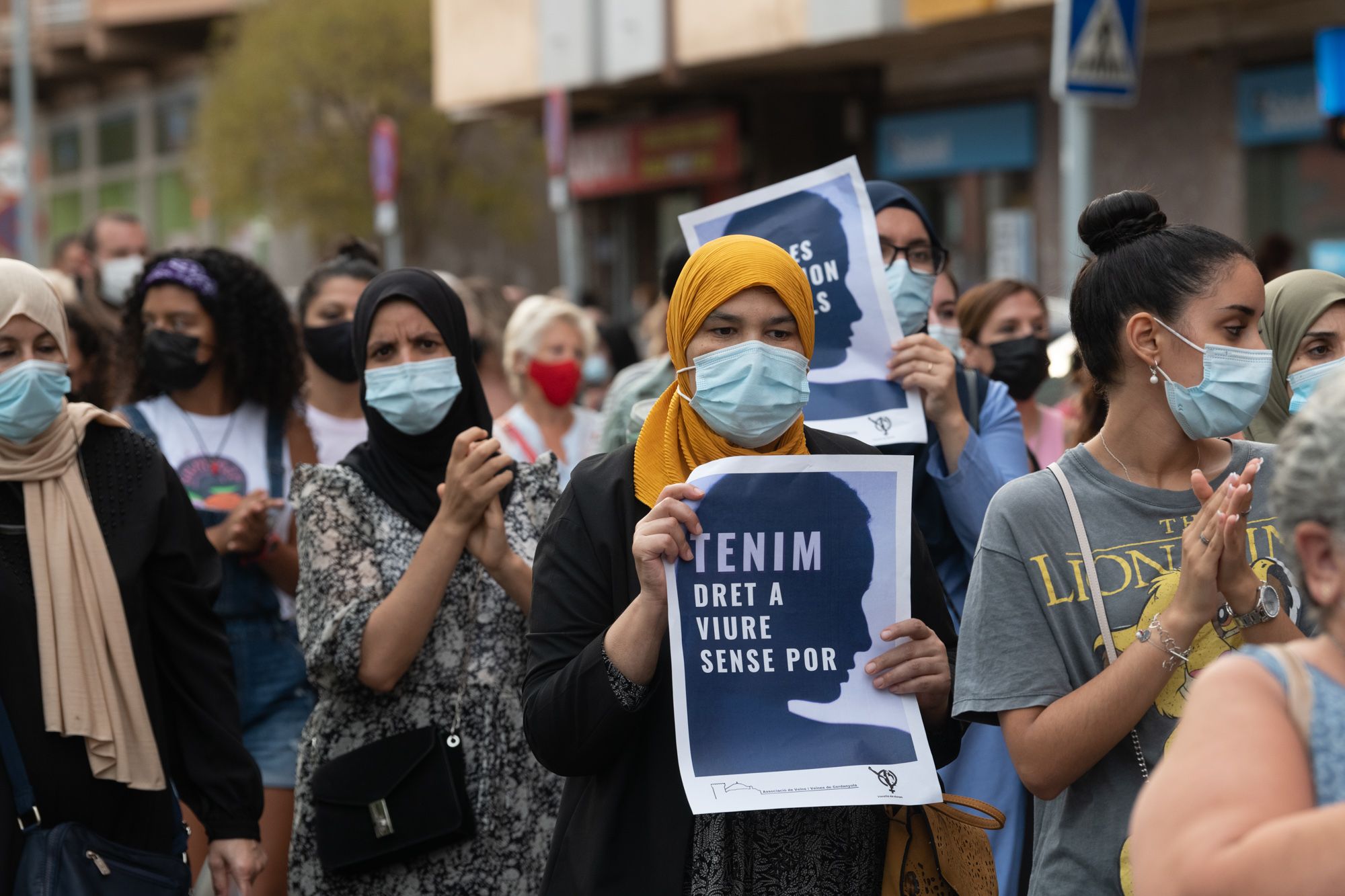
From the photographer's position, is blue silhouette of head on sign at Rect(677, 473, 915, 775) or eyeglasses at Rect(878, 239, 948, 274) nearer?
blue silhouette of head on sign at Rect(677, 473, 915, 775)

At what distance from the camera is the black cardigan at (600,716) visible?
288 cm

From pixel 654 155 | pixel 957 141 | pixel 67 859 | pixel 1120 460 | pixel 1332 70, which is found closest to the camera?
pixel 1120 460

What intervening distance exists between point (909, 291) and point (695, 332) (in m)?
1.31

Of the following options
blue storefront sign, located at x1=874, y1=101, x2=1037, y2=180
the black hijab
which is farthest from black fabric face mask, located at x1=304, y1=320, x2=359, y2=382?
blue storefront sign, located at x1=874, y1=101, x2=1037, y2=180

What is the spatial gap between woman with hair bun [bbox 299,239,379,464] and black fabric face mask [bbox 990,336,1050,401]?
2.15m

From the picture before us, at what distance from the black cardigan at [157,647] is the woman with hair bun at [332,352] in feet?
6.23

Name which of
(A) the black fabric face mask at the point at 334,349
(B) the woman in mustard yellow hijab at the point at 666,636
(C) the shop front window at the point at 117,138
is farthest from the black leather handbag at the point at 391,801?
(C) the shop front window at the point at 117,138

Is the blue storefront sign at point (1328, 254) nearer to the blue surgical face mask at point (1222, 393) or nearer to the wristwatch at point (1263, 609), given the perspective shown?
the blue surgical face mask at point (1222, 393)

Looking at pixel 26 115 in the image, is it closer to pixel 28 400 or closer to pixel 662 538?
pixel 28 400

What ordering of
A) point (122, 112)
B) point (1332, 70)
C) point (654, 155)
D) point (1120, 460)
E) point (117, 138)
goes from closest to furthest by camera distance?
point (1120, 460)
point (1332, 70)
point (654, 155)
point (122, 112)
point (117, 138)

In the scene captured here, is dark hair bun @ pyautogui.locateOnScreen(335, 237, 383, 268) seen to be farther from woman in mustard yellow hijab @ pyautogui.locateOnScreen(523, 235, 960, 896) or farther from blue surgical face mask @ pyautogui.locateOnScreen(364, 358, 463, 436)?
woman in mustard yellow hijab @ pyautogui.locateOnScreen(523, 235, 960, 896)

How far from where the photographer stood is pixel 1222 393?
2854mm

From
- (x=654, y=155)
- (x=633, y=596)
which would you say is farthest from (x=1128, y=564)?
(x=654, y=155)

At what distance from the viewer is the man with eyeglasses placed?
395 centimetres
